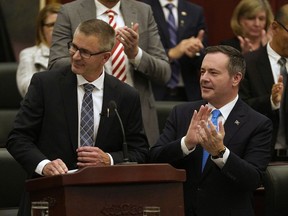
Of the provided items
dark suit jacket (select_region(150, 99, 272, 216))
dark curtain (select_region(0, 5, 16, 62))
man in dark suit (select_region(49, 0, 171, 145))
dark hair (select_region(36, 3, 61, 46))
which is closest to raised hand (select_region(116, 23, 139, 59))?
man in dark suit (select_region(49, 0, 171, 145))

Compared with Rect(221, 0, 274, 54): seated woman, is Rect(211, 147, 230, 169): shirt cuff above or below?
below

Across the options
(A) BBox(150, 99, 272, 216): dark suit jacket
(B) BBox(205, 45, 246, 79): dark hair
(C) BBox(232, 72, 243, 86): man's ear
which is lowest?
(A) BBox(150, 99, 272, 216): dark suit jacket

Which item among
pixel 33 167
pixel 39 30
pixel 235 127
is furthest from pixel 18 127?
pixel 39 30

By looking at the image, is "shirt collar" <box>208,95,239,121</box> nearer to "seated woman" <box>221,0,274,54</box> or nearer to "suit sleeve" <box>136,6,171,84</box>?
"suit sleeve" <box>136,6,171,84</box>

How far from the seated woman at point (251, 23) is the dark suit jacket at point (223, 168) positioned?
1833mm

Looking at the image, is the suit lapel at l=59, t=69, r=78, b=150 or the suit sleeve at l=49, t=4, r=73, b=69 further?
the suit sleeve at l=49, t=4, r=73, b=69

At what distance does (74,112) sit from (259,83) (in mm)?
1638

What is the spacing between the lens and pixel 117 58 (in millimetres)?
5824

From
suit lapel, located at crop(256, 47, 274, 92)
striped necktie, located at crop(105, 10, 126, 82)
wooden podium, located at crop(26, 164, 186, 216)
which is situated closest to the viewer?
wooden podium, located at crop(26, 164, 186, 216)

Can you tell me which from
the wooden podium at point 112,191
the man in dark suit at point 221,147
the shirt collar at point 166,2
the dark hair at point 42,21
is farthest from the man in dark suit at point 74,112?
the shirt collar at point 166,2

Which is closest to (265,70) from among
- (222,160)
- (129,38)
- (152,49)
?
(152,49)

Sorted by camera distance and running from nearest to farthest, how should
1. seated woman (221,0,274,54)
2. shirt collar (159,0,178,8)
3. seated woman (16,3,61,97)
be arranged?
seated woman (16,3,61,97) → seated woman (221,0,274,54) → shirt collar (159,0,178,8)

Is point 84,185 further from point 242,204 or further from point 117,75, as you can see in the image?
point 117,75

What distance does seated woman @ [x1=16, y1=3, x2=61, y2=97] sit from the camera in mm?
6699
